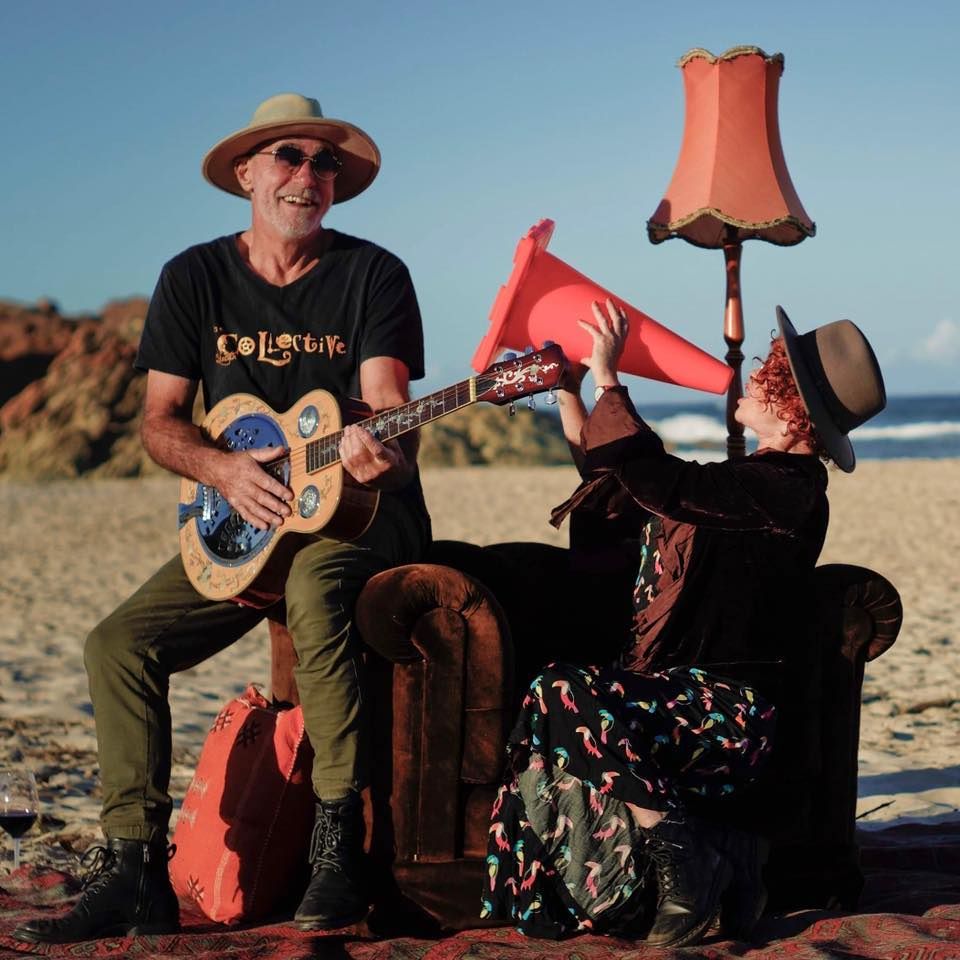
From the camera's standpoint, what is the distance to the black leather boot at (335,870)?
11.6 feet

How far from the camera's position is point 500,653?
3777mm

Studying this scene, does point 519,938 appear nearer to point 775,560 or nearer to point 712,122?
point 775,560

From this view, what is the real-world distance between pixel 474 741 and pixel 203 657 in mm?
936

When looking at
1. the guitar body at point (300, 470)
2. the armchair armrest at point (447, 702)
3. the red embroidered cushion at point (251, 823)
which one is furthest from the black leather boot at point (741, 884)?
the guitar body at point (300, 470)

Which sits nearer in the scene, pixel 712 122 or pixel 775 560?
pixel 775 560

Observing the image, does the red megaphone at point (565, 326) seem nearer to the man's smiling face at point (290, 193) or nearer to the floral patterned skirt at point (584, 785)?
the man's smiling face at point (290, 193)

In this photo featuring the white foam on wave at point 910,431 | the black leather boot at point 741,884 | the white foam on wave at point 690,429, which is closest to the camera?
the black leather boot at point 741,884

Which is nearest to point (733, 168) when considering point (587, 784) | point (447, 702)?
point (447, 702)

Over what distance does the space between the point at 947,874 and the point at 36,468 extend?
2994 cm

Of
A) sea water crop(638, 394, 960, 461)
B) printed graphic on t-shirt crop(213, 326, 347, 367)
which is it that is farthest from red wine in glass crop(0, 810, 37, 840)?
sea water crop(638, 394, 960, 461)

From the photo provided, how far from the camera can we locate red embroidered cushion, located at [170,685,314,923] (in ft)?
12.9

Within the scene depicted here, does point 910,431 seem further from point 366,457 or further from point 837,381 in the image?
point 366,457

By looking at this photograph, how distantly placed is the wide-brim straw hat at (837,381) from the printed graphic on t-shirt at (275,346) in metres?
1.41

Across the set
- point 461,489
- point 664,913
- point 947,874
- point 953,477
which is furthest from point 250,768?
point 953,477
